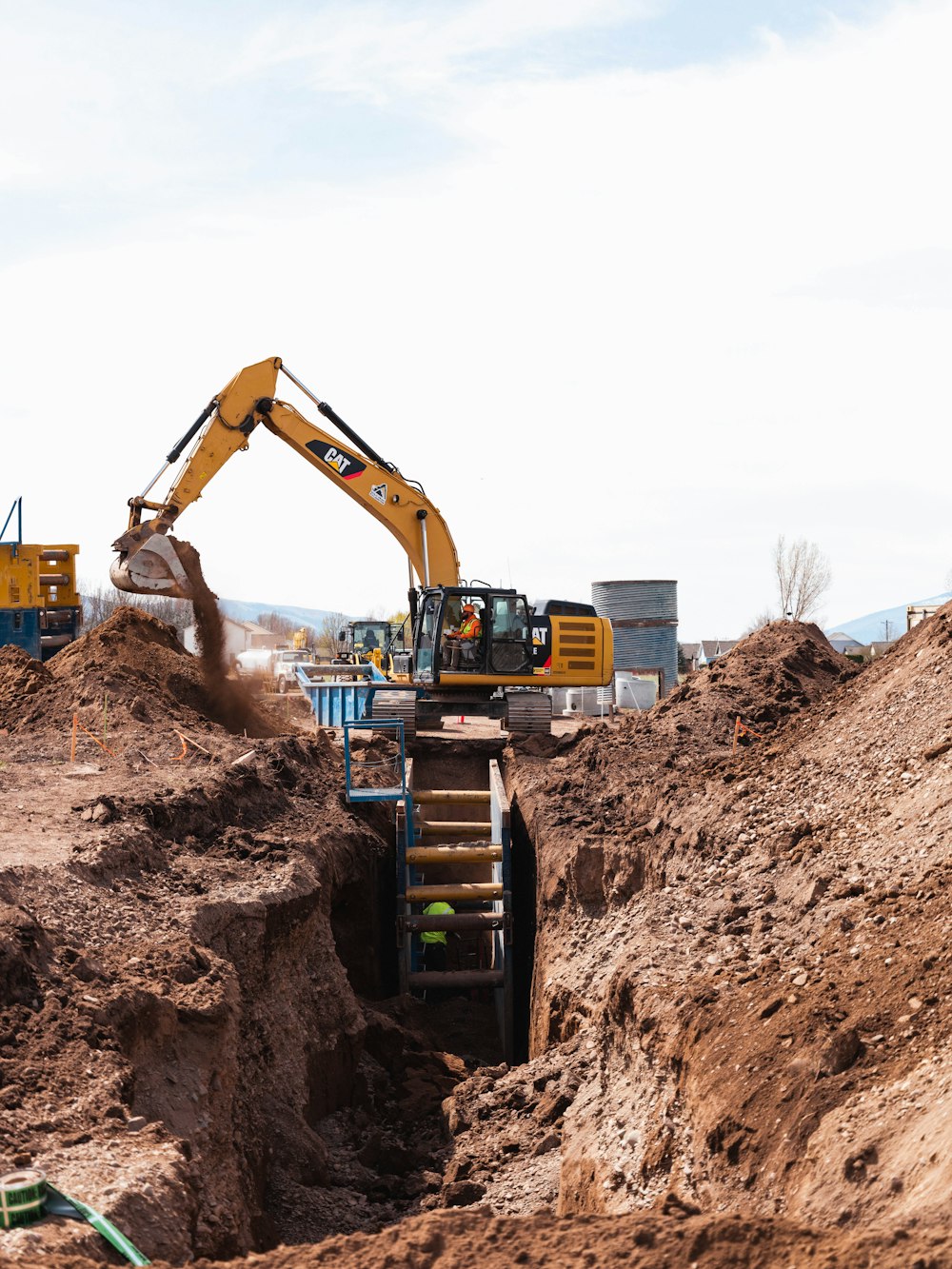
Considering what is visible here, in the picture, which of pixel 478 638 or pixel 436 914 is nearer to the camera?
pixel 436 914

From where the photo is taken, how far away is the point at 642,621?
3041cm

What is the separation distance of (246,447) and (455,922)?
7.75 metres

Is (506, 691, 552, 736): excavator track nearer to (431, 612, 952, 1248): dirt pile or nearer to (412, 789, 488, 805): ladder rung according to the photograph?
(412, 789, 488, 805): ladder rung

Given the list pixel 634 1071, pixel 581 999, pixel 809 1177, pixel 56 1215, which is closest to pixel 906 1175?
pixel 809 1177

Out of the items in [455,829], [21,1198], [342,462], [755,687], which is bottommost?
[455,829]

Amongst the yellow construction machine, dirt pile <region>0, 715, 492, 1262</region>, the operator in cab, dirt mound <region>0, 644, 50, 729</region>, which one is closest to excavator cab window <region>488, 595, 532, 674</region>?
the operator in cab

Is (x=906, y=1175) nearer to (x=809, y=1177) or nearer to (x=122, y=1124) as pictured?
(x=809, y=1177)

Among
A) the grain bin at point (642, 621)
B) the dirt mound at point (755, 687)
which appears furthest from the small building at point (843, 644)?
the dirt mound at point (755, 687)

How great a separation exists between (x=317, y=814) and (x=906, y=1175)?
9862 mm

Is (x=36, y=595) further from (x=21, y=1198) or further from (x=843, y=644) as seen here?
(x=843, y=644)

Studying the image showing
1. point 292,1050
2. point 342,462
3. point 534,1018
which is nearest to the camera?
point 292,1050

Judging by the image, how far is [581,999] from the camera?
9852mm

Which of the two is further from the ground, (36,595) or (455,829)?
(36,595)

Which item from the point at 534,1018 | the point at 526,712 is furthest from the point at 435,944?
the point at 526,712
